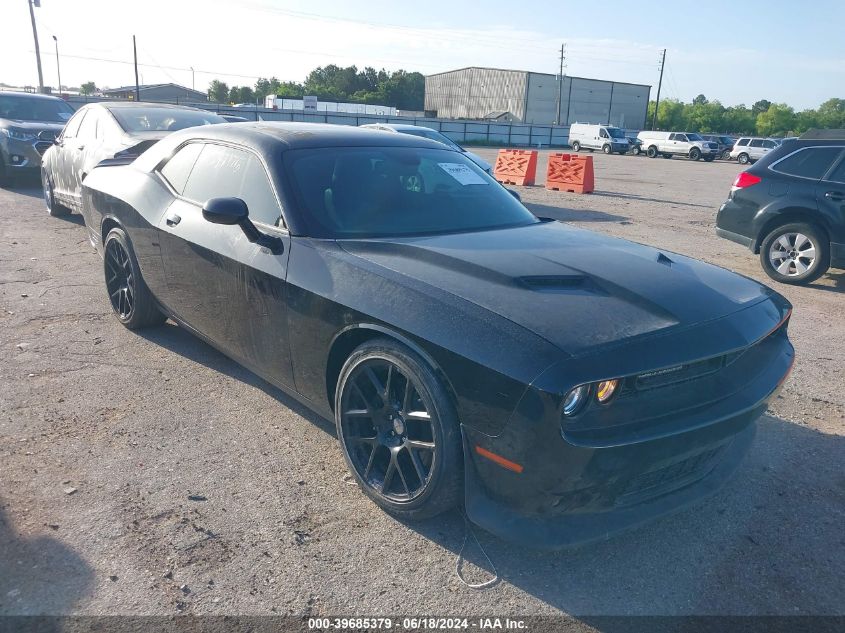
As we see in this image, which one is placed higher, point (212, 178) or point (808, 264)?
point (212, 178)

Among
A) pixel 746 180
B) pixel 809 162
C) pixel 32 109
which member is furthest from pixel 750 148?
pixel 32 109

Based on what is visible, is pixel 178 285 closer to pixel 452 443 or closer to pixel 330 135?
pixel 330 135

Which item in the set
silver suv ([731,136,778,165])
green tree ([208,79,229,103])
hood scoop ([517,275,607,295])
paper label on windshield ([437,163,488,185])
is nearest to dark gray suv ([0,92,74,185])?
paper label on windshield ([437,163,488,185])

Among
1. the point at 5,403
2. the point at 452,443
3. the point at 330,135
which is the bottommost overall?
the point at 5,403

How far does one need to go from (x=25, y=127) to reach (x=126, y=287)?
29.4ft

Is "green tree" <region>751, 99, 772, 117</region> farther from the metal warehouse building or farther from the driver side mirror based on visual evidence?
the driver side mirror

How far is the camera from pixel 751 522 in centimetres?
308

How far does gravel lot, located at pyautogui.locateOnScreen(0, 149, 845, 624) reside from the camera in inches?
100

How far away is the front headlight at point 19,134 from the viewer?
12117 mm

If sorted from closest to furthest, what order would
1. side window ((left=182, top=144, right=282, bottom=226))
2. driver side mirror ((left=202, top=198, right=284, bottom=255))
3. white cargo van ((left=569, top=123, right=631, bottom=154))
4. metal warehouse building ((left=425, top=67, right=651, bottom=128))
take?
1. driver side mirror ((left=202, top=198, right=284, bottom=255))
2. side window ((left=182, top=144, right=282, bottom=226))
3. white cargo van ((left=569, top=123, right=631, bottom=154))
4. metal warehouse building ((left=425, top=67, right=651, bottom=128))

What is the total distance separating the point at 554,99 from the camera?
81.4 meters

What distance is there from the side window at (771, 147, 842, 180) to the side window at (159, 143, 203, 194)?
664 centimetres

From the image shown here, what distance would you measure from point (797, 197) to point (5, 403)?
782 cm

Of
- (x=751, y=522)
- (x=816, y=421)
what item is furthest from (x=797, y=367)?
(x=751, y=522)
